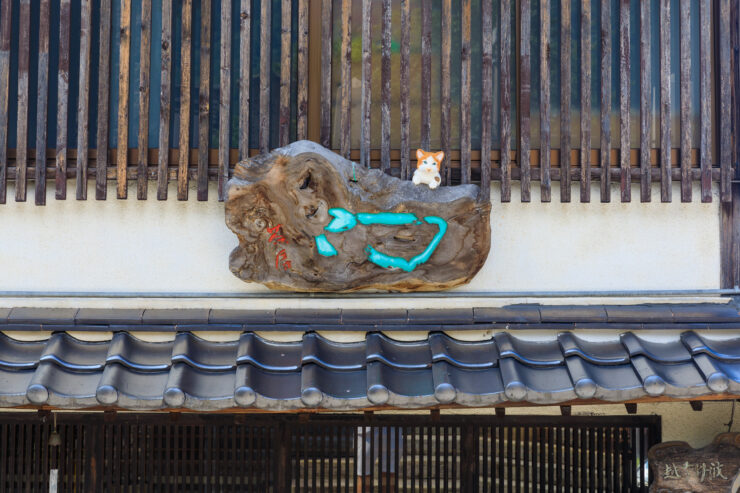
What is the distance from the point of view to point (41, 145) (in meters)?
6.04

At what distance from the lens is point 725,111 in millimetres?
6129

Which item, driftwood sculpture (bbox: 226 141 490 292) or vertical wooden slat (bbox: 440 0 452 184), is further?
vertical wooden slat (bbox: 440 0 452 184)

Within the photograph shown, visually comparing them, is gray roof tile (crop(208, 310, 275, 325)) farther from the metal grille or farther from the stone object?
the stone object

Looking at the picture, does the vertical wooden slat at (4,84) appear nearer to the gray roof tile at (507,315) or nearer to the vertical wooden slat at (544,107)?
the gray roof tile at (507,315)

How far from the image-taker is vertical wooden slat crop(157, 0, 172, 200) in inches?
237

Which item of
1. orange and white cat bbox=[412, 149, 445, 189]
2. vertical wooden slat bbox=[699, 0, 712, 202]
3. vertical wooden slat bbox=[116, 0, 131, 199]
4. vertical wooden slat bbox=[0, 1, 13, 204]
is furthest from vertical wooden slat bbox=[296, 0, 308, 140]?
vertical wooden slat bbox=[699, 0, 712, 202]

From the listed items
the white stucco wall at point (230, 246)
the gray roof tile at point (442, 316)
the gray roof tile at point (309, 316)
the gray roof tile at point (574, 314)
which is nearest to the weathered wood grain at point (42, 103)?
the white stucco wall at point (230, 246)

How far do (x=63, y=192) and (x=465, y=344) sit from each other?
3.59m

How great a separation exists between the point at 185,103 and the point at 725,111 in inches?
181

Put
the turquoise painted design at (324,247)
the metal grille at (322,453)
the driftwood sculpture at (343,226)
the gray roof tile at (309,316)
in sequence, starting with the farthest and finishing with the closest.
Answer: the metal grille at (322,453) < the gray roof tile at (309,316) < the turquoise painted design at (324,247) < the driftwood sculpture at (343,226)

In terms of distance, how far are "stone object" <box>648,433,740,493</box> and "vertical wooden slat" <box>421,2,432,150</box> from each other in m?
3.29

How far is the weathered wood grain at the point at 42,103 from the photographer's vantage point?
6.04 metres

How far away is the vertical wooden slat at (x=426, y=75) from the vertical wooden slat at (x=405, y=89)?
129mm

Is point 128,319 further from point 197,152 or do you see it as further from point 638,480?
point 638,480
